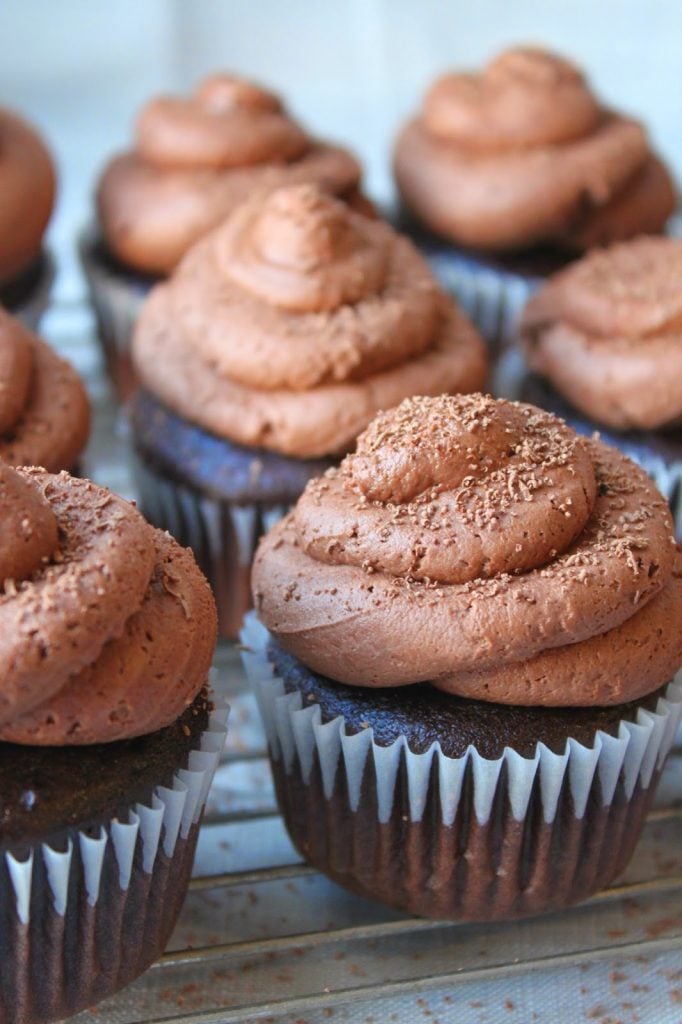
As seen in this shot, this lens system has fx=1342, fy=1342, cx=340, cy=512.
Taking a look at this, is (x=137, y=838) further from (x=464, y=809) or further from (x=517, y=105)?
(x=517, y=105)

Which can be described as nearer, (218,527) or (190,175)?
(218,527)

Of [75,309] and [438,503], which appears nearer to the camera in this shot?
[438,503]

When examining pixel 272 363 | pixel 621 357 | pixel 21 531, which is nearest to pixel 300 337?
pixel 272 363

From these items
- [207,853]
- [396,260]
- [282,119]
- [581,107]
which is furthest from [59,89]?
[207,853]

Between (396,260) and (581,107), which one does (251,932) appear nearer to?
(396,260)

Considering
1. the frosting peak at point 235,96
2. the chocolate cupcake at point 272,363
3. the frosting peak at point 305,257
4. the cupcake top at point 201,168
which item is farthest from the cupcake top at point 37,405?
the frosting peak at point 235,96

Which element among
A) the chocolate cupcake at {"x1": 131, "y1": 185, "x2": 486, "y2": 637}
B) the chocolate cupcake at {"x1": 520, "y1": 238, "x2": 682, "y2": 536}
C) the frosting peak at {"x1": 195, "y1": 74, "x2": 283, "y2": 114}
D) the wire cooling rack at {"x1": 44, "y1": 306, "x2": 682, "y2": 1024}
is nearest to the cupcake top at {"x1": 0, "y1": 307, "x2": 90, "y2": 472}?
the chocolate cupcake at {"x1": 131, "y1": 185, "x2": 486, "y2": 637}
